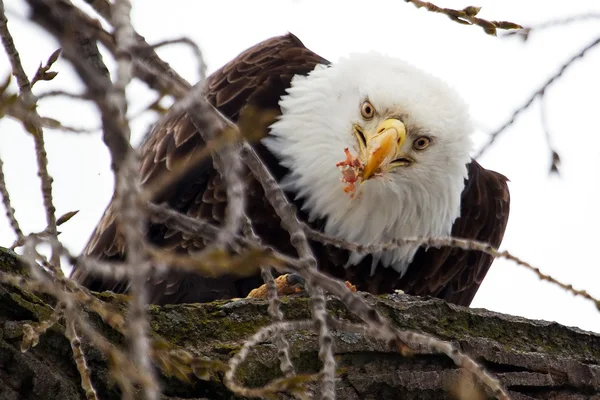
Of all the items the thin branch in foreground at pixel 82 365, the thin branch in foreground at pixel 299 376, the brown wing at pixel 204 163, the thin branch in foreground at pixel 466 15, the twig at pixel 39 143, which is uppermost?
the brown wing at pixel 204 163

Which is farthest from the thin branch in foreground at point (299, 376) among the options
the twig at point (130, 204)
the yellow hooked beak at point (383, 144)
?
the yellow hooked beak at point (383, 144)

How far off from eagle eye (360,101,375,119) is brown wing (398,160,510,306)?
31.9 inches

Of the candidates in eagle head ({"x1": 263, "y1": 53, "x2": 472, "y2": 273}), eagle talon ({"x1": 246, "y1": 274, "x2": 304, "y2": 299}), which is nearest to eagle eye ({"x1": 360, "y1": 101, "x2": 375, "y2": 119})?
eagle head ({"x1": 263, "y1": 53, "x2": 472, "y2": 273})

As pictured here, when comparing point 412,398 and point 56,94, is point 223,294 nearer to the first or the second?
point 412,398

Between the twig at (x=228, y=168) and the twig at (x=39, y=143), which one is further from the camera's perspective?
the twig at (x=39, y=143)

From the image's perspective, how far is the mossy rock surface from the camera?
8.99ft

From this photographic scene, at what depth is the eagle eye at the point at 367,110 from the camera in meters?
4.29

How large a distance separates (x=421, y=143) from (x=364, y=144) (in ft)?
0.89

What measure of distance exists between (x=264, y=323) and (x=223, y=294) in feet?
3.79

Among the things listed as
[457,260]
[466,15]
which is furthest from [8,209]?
[457,260]

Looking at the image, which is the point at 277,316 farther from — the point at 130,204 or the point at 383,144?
the point at 383,144

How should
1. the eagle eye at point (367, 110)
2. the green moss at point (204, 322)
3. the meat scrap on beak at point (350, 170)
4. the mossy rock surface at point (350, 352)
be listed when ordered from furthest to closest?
the eagle eye at point (367, 110)
the meat scrap on beak at point (350, 170)
the green moss at point (204, 322)
the mossy rock surface at point (350, 352)

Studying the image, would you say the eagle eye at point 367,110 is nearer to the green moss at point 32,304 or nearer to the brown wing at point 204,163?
the brown wing at point 204,163

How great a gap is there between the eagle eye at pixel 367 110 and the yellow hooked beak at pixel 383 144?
0.08 metres
